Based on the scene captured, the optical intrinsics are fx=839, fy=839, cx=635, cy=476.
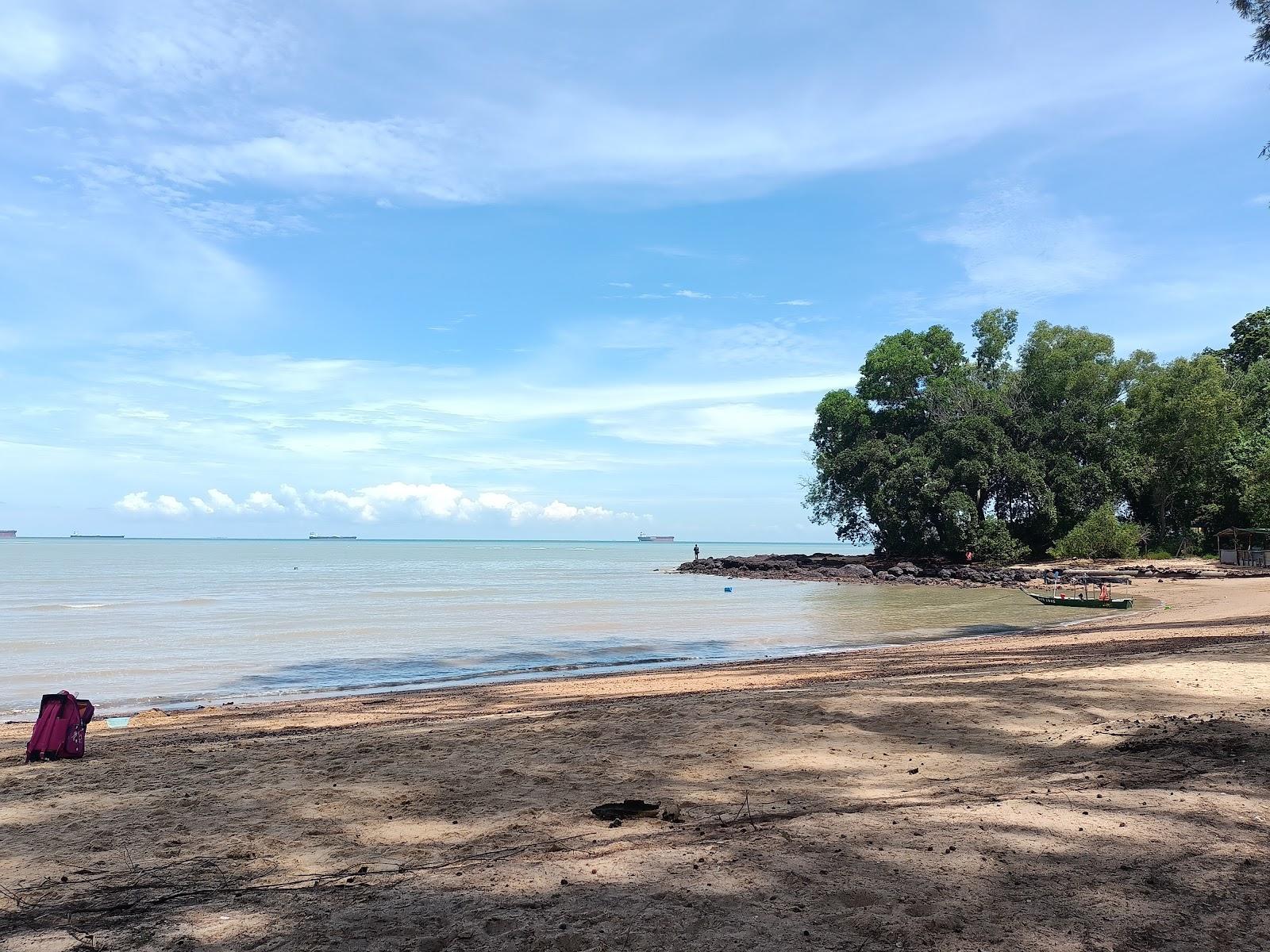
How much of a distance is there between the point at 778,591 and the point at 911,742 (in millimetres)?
38650

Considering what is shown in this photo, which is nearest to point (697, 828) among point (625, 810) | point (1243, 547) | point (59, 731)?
point (625, 810)

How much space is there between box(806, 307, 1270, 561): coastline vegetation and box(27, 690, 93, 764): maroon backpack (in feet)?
162

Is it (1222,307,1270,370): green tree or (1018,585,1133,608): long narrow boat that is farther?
(1222,307,1270,370): green tree

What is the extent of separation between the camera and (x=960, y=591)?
4197cm

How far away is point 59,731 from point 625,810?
604 centimetres

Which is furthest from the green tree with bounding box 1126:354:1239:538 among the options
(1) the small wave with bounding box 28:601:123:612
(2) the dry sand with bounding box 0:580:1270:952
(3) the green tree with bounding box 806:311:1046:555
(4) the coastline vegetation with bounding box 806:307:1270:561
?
(1) the small wave with bounding box 28:601:123:612

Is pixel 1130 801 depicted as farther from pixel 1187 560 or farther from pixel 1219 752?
pixel 1187 560

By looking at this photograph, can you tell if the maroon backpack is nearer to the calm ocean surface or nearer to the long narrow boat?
the calm ocean surface

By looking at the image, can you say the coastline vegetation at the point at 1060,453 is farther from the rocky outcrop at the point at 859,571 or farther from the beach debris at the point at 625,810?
the beach debris at the point at 625,810

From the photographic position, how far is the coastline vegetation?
159 ft

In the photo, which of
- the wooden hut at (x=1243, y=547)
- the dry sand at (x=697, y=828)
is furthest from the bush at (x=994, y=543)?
the dry sand at (x=697, y=828)

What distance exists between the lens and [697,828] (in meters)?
4.94

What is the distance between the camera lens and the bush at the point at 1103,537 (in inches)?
1866

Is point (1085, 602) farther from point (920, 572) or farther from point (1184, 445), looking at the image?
point (1184, 445)
